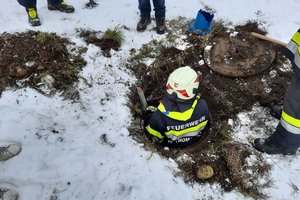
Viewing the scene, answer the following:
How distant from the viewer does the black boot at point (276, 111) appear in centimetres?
371

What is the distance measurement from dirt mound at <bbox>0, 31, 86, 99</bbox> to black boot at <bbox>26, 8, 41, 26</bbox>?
0.51 feet

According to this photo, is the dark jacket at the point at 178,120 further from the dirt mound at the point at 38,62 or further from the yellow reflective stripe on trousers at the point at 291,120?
the dirt mound at the point at 38,62

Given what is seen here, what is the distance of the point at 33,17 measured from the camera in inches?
180

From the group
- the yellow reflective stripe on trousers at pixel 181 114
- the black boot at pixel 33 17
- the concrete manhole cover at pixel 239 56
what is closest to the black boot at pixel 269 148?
the yellow reflective stripe on trousers at pixel 181 114

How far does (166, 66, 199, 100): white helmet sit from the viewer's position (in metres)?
3.10

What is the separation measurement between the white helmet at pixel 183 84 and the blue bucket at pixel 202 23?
1.56 meters

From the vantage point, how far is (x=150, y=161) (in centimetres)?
331

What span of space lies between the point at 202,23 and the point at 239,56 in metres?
0.70

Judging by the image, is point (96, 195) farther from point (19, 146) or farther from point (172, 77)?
point (172, 77)

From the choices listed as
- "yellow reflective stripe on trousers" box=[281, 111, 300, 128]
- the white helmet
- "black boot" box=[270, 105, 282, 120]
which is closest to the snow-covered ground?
"black boot" box=[270, 105, 282, 120]

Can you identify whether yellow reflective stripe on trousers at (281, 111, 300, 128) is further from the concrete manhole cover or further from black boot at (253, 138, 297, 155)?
the concrete manhole cover

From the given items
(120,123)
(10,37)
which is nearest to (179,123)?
(120,123)

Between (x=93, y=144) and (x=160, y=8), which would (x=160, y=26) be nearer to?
(x=160, y=8)

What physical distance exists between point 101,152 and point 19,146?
84 centimetres
